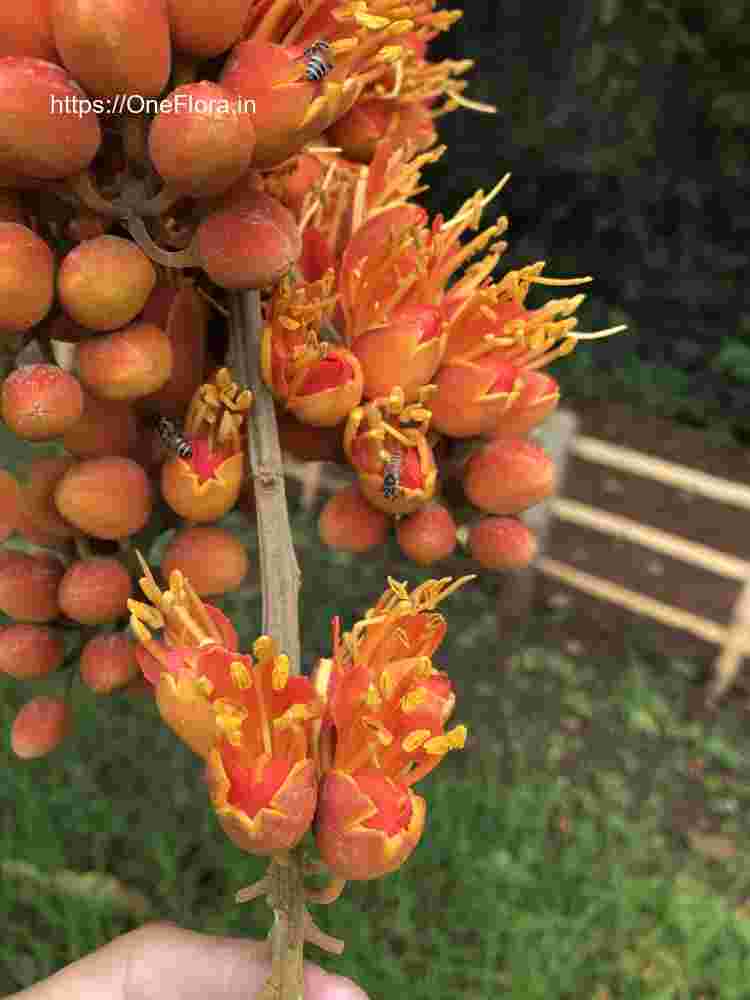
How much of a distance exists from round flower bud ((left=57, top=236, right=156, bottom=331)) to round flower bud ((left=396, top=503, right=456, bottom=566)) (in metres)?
0.18

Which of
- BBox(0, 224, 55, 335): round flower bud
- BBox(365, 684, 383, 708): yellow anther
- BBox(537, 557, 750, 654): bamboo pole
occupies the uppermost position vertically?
BBox(0, 224, 55, 335): round flower bud

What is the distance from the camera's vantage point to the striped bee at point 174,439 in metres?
0.46

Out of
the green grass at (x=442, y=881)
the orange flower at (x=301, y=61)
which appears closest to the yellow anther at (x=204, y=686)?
the orange flower at (x=301, y=61)

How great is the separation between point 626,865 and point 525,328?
1866 mm

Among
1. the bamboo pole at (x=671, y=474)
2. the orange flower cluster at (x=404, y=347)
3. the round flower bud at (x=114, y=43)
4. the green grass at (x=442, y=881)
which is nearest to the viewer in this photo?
the round flower bud at (x=114, y=43)

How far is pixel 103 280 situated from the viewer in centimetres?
40

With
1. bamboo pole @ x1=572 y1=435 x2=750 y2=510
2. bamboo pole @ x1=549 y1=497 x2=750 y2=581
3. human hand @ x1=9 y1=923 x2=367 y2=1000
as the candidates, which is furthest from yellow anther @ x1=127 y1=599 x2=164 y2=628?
bamboo pole @ x1=549 y1=497 x2=750 y2=581

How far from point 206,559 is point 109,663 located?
0.07 meters

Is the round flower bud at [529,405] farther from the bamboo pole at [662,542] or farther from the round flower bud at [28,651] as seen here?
the bamboo pole at [662,542]

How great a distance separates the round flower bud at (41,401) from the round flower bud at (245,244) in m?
0.08

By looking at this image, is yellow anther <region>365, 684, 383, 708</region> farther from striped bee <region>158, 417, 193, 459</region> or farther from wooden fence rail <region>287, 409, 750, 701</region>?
wooden fence rail <region>287, 409, 750, 701</region>

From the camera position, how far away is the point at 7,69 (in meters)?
0.37

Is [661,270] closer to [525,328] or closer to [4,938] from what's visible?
[4,938]

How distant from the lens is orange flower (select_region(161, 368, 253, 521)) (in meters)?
0.45
